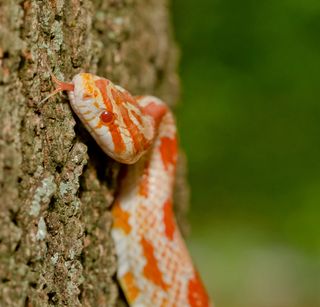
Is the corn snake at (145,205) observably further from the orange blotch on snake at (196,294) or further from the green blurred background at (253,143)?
the green blurred background at (253,143)

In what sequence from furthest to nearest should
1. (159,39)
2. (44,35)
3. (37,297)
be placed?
(159,39) → (44,35) → (37,297)

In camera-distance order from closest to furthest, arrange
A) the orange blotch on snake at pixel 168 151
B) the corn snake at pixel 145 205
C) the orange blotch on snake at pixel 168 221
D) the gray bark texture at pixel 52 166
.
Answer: the gray bark texture at pixel 52 166 < the corn snake at pixel 145 205 < the orange blotch on snake at pixel 168 221 < the orange blotch on snake at pixel 168 151

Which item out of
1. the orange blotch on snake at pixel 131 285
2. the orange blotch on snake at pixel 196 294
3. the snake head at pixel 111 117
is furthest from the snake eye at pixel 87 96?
the orange blotch on snake at pixel 196 294

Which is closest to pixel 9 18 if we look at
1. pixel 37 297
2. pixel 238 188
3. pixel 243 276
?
pixel 37 297

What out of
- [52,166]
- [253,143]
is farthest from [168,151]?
[253,143]

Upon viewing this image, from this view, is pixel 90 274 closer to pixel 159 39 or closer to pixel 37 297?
pixel 37 297

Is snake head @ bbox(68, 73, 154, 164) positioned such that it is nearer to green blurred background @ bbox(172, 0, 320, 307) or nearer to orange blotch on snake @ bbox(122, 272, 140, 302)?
orange blotch on snake @ bbox(122, 272, 140, 302)
